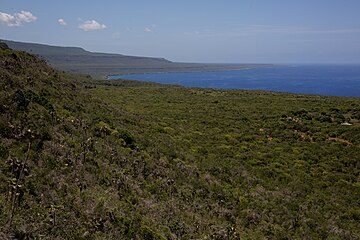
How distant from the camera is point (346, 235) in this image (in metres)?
12.3

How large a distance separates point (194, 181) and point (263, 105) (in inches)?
1437

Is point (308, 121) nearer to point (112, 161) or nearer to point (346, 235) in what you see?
point (346, 235)

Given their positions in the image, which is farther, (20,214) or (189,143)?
(189,143)

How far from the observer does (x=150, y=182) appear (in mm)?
12852

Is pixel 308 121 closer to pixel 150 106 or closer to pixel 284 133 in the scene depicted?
pixel 284 133

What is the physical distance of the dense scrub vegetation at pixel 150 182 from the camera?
8.09m

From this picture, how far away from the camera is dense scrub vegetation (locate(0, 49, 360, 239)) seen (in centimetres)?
809

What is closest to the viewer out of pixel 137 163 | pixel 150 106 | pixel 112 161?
pixel 112 161

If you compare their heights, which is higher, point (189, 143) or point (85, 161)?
point (85, 161)

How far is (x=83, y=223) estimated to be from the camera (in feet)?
25.3

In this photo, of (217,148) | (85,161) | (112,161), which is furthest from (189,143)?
(85,161)

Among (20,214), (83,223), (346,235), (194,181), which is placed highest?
(20,214)

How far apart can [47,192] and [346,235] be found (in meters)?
11.5

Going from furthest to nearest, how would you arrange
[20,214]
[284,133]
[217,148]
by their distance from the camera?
[284,133] → [217,148] → [20,214]
